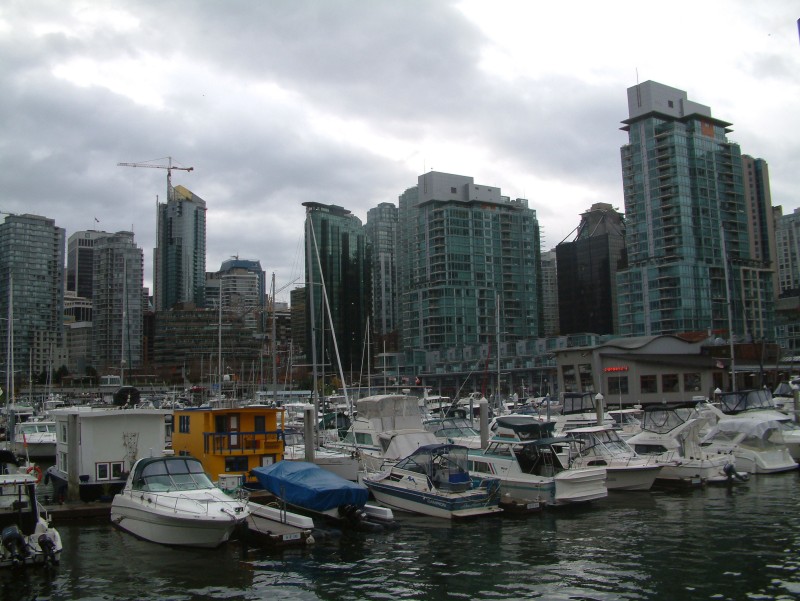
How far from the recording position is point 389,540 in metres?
22.3

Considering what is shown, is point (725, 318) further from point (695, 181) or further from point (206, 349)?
point (206, 349)

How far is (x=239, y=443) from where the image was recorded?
2845 cm

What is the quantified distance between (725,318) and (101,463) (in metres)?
124

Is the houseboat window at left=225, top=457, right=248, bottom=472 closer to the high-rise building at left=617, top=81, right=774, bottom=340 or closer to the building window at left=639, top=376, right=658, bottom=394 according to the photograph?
the building window at left=639, top=376, right=658, bottom=394

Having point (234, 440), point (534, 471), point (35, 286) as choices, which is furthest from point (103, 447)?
point (35, 286)

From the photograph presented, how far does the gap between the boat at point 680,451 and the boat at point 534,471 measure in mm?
6385

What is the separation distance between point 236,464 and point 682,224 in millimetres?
119522

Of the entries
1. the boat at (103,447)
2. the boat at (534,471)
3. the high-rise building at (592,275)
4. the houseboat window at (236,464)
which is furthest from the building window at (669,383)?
the high-rise building at (592,275)

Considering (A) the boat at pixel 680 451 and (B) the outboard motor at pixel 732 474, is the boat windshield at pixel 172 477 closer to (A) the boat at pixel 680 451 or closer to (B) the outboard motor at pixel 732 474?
(A) the boat at pixel 680 451

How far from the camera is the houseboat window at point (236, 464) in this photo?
92.4ft

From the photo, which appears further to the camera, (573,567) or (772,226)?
(772,226)

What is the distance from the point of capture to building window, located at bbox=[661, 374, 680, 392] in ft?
257

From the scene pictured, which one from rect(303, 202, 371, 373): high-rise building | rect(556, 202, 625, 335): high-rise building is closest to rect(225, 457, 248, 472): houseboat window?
rect(303, 202, 371, 373): high-rise building

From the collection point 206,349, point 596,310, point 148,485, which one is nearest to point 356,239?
point 206,349
